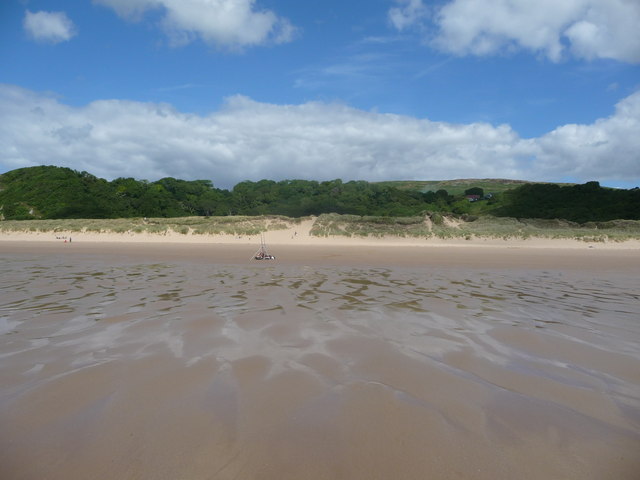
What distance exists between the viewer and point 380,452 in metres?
2.34

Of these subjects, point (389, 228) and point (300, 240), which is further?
point (389, 228)

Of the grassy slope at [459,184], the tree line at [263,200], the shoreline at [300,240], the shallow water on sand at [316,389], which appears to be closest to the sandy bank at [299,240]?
the shoreline at [300,240]

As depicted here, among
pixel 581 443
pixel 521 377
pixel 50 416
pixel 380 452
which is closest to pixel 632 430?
pixel 581 443

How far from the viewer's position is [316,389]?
323 cm

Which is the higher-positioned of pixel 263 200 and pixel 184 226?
pixel 263 200

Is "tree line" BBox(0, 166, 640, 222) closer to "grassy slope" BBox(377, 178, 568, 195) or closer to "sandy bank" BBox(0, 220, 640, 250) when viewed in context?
"grassy slope" BBox(377, 178, 568, 195)

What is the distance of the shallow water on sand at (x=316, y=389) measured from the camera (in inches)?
89.0

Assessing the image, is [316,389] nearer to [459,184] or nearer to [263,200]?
[263,200]

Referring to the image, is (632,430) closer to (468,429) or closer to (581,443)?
(581,443)

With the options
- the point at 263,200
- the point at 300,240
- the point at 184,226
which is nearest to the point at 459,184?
the point at 263,200

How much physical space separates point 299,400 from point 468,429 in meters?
1.25

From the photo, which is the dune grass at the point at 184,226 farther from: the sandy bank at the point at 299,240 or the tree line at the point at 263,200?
the tree line at the point at 263,200

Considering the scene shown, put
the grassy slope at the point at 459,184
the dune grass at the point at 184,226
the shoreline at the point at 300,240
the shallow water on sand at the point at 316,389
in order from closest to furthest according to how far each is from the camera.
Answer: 1. the shallow water on sand at the point at 316,389
2. the shoreline at the point at 300,240
3. the dune grass at the point at 184,226
4. the grassy slope at the point at 459,184

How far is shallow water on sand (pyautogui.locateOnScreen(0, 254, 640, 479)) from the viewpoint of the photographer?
2.26 meters
